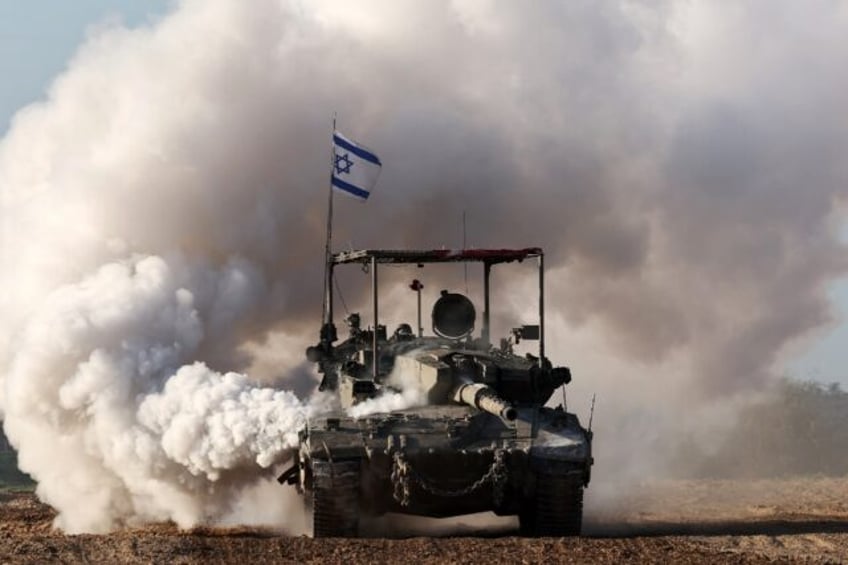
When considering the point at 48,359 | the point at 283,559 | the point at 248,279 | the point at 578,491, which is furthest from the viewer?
the point at 248,279

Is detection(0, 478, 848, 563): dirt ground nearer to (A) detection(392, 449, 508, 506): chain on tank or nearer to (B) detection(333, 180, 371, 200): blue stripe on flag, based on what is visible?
(A) detection(392, 449, 508, 506): chain on tank

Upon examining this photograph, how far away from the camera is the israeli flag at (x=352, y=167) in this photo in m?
29.9

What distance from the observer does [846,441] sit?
139 ft

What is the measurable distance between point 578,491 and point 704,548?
2503mm

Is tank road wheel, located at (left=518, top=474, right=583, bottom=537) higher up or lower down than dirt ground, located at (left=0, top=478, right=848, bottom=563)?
higher up

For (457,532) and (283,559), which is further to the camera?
(457,532)

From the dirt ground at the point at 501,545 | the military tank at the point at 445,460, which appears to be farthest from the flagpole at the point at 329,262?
the dirt ground at the point at 501,545

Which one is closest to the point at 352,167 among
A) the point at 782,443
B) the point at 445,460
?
the point at 445,460

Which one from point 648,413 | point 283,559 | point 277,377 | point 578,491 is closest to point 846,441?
point 648,413

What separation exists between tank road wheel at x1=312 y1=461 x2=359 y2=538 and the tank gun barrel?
2.23 m

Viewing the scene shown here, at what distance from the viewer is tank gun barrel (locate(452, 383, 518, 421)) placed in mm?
20016

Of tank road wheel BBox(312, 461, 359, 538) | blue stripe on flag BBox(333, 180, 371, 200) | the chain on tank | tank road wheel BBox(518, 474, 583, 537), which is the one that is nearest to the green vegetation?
blue stripe on flag BBox(333, 180, 371, 200)

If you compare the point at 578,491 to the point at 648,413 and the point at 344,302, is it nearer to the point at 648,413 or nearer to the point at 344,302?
the point at 344,302

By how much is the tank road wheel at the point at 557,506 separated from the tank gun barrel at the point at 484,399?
1.08 m
